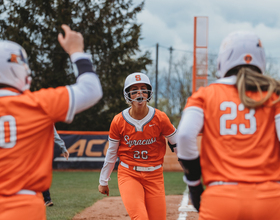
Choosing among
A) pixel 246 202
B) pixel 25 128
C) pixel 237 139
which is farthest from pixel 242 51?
pixel 25 128

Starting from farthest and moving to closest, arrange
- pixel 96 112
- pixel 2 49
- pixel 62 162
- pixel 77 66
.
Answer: pixel 96 112 → pixel 62 162 → pixel 77 66 → pixel 2 49

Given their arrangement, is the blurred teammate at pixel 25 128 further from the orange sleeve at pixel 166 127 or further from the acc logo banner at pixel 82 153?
the acc logo banner at pixel 82 153

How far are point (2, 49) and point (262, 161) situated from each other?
76.6 inches

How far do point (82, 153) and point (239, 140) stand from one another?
15.8 m

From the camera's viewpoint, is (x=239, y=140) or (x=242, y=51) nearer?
(x=239, y=140)

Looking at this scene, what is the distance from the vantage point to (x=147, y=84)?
17.2 ft

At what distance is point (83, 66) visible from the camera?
2.53 metres

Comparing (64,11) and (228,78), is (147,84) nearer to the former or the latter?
(228,78)

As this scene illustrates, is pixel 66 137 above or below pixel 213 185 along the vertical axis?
below

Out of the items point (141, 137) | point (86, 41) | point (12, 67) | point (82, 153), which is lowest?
point (82, 153)

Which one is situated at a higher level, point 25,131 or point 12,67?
point 12,67

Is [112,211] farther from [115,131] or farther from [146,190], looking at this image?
[115,131]

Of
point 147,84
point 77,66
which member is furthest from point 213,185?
point 147,84

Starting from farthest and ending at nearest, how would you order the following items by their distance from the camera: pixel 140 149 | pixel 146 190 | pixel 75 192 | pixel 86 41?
pixel 86 41 < pixel 75 192 < pixel 140 149 < pixel 146 190
